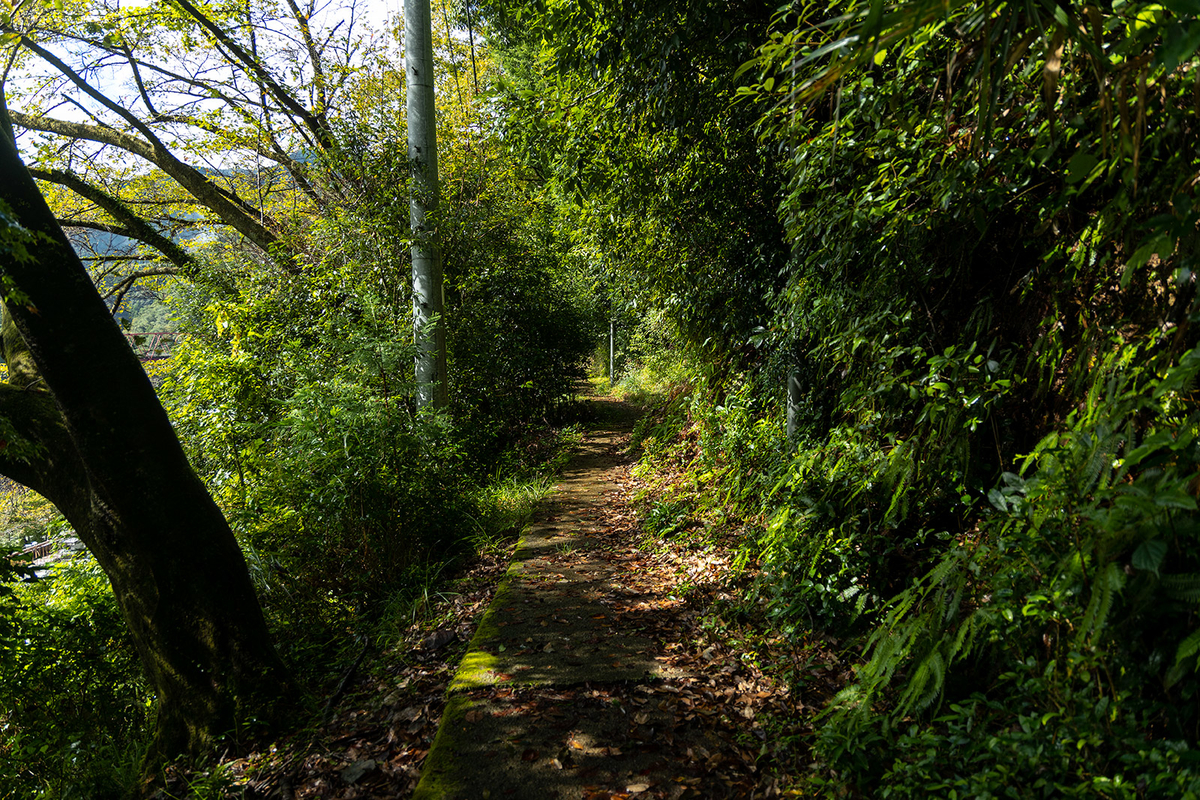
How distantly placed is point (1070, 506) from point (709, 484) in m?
4.13

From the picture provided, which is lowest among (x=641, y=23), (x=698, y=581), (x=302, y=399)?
Result: (x=698, y=581)

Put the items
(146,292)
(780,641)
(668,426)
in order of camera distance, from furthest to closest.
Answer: (146,292), (668,426), (780,641)

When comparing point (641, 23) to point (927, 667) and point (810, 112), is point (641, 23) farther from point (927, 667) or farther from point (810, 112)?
point (927, 667)

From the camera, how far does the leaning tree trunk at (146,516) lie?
3.25 metres

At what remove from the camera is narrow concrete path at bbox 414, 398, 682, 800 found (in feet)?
8.51

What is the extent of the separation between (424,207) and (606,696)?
17.7ft

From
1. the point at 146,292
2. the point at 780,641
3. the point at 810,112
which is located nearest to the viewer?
the point at 780,641

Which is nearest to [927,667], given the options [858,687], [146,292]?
[858,687]

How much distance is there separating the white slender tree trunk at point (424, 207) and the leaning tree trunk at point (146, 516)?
115 inches

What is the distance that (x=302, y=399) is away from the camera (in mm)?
4703

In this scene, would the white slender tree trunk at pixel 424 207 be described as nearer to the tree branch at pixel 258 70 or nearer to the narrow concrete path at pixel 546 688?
the narrow concrete path at pixel 546 688

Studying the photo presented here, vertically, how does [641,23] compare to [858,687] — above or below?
above

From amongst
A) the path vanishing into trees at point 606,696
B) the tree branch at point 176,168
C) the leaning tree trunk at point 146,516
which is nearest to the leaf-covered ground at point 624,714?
the path vanishing into trees at point 606,696

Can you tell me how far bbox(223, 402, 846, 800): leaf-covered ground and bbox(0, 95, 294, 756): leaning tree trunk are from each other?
0.47 metres
